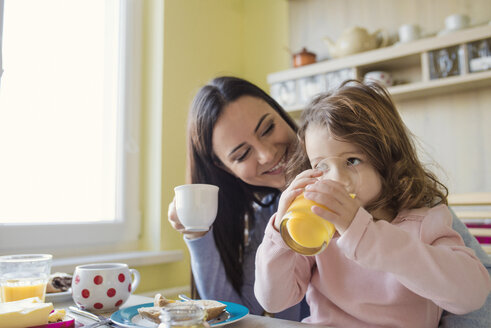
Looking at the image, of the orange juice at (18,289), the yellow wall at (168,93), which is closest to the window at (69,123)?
the yellow wall at (168,93)

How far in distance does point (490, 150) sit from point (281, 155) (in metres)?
1.31

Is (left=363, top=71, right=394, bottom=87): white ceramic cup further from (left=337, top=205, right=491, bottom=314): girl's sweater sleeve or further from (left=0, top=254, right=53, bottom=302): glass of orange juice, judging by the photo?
(left=0, top=254, right=53, bottom=302): glass of orange juice

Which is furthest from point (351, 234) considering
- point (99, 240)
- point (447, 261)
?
point (99, 240)

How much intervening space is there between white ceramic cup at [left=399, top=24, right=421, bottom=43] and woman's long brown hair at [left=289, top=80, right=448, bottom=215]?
1.38m

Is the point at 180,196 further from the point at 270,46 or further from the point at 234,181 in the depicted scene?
the point at 270,46

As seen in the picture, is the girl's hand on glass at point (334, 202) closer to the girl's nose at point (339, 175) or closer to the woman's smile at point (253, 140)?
the girl's nose at point (339, 175)

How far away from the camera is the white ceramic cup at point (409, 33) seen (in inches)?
88.9

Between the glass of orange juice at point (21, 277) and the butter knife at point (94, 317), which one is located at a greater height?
the glass of orange juice at point (21, 277)

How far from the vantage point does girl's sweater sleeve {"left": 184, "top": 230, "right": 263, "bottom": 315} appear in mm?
1464

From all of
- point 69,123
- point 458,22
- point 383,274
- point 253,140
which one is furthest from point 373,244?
point 458,22

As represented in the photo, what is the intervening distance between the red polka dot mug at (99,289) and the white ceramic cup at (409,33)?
1.94 m

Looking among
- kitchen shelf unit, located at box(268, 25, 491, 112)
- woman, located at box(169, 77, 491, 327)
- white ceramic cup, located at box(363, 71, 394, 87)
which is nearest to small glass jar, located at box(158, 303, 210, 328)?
woman, located at box(169, 77, 491, 327)

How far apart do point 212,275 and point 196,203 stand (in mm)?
515

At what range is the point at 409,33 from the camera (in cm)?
226
